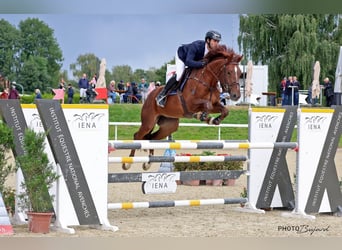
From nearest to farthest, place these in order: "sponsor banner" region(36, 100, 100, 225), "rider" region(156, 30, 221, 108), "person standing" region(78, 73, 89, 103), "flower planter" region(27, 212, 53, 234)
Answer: "flower planter" region(27, 212, 53, 234)
"sponsor banner" region(36, 100, 100, 225)
"rider" region(156, 30, 221, 108)
"person standing" region(78, 73, 89, 103)

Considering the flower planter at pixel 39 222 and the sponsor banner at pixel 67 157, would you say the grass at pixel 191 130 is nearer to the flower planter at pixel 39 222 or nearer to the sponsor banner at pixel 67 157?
the sponsor banner at pixel 67 157

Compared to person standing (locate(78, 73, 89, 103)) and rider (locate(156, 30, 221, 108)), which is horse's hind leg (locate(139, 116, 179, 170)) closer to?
rider (locate(156, 30, 221, 108))

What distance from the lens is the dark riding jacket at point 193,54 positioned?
923cm

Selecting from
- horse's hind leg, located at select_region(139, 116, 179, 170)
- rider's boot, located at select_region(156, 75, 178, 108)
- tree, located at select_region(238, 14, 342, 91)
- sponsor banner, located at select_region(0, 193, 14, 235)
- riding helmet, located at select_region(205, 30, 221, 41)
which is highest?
tree, located at select_region(238, 14, 342, 91)

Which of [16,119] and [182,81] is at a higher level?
[182,81]

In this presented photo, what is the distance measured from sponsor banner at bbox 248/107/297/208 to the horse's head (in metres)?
0.78

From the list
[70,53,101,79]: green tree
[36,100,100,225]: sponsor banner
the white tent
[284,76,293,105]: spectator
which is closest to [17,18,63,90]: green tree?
[70,53,101,79]: green tree

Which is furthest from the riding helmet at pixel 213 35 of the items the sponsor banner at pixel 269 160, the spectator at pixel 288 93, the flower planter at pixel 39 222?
the spectator at pixel 288 93

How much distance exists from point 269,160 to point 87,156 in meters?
2.44

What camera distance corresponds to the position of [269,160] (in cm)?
820

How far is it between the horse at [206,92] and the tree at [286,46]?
75.3 ft

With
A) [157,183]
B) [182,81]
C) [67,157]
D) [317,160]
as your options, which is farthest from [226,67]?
[67,157]

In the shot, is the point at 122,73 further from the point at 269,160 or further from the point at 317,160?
the point at 317,160

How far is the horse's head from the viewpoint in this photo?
8.89 m
